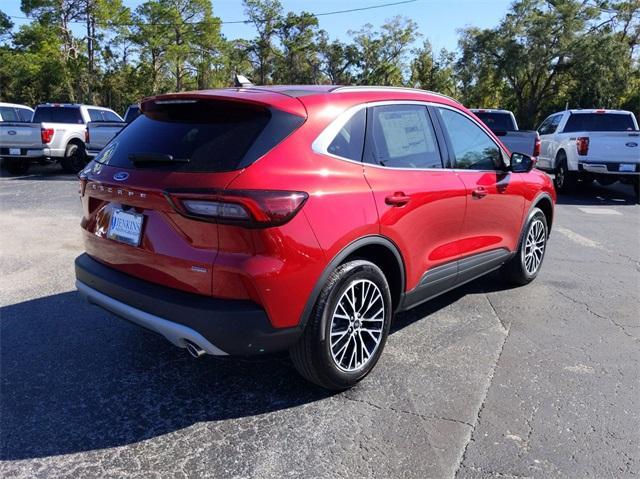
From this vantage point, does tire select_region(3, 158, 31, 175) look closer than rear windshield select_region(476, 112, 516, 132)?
No

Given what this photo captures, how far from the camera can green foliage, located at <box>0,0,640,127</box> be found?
1389 inches

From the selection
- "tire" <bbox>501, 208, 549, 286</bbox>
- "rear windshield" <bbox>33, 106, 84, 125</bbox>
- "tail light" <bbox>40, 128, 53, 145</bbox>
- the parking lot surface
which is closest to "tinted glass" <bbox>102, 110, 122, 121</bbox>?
"rear windshield" <bbox>33, 106, 84, 125</bbox>

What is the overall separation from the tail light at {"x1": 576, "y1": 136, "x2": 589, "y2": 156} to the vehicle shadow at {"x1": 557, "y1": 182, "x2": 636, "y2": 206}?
3.52 feet

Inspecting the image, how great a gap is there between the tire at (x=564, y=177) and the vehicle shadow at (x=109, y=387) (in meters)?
10.6

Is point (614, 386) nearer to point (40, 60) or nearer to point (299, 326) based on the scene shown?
point (299, 326)

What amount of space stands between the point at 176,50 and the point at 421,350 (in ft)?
162

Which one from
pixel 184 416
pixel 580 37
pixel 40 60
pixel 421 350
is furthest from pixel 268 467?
pixel 40 60

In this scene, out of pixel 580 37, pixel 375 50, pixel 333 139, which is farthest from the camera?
pixel 375 50

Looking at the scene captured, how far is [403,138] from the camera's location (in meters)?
3.58

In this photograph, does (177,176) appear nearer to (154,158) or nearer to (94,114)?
(154,158)

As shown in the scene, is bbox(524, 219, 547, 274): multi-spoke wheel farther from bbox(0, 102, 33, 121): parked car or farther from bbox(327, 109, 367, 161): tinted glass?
bbox(0, 102, 33, 121): parked car

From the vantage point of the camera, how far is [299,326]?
2826mm

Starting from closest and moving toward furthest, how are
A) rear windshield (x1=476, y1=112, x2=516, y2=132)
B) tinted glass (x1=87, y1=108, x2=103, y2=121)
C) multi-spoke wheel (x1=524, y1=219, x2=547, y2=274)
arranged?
1. multi-spoke wheel (x1=524, y1=219, x2=547, y2=274)
2. rear windshield (x1=476, y1=112, x2=516, y2=132)
3. tinted glass (x1=87, y1=108, x2=103, y2=121)

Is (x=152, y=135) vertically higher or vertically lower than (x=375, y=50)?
lower
